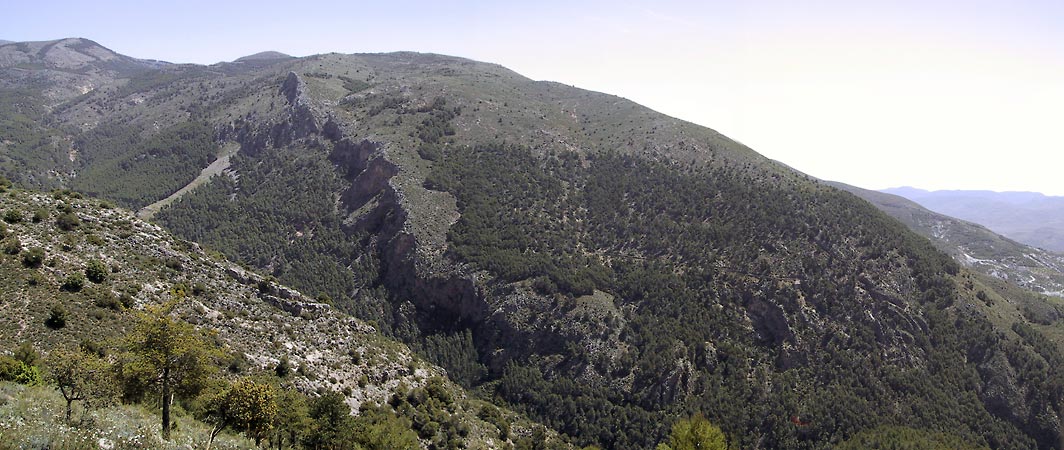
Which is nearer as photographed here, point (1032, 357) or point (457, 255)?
point (1032, 357)

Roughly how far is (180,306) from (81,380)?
929 inches

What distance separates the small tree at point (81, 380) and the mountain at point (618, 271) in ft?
193

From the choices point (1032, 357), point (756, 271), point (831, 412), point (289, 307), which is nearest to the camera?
point (289, 307)

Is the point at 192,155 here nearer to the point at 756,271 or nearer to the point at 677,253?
the point at 677,253

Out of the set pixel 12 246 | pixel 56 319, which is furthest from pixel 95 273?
pixel 56 319

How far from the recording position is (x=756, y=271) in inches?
3519

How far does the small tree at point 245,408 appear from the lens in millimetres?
29359

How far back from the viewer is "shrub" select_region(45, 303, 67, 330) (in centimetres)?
3500

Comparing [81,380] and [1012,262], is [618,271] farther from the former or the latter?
[1012,262]

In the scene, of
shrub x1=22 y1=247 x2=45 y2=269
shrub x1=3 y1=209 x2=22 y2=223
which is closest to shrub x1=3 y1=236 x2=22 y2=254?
shrub x1=22 y1=247 x2=45 y2=269

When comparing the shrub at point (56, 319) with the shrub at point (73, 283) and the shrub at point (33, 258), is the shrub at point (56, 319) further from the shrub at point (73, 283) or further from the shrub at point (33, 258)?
the shrub at point (33, 258)

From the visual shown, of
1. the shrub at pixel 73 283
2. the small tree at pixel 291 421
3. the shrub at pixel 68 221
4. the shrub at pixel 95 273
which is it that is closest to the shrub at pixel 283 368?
the small tree at pixel 291 421

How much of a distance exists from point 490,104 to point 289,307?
397 feet

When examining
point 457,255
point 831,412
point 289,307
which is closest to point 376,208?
point 457,255
